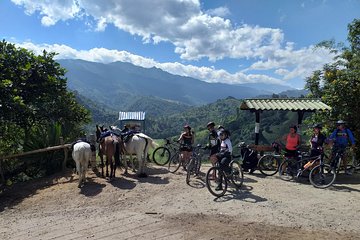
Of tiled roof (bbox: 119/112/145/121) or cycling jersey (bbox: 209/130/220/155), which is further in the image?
tiled roof (bbox: 119/112/145/121)

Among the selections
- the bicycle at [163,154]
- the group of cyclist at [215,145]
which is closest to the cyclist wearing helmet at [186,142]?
the group of cyclist at [215,145]

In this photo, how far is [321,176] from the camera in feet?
31.4

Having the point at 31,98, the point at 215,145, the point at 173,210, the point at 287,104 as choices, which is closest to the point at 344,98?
the point at 287,104

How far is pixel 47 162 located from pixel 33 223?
5.10 m

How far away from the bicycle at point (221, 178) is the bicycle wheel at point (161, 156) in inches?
159

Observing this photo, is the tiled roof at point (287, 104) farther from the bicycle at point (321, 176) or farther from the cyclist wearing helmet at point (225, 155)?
the cyclist wearing helmet at point (225, 155)

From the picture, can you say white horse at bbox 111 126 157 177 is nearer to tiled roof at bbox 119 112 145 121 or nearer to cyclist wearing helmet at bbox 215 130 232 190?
cyclist wearing helmet at bbox 215 130 232 190

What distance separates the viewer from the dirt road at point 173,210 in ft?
19.7

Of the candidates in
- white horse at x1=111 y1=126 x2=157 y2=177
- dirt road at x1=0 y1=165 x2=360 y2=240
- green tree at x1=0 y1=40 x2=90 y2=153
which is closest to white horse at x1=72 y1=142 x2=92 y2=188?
dirt road at x1=0 y1=165 x2=360 y2=240

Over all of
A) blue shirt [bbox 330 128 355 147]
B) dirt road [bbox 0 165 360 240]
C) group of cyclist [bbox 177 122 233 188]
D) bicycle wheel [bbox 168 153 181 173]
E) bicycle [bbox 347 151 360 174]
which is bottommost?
dirt road [bbox 0 165 360 240]

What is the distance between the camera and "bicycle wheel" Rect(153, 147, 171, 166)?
42.5 ft

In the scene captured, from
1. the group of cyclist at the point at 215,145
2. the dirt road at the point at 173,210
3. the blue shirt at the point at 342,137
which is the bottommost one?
the dirt road at the point at 173,210

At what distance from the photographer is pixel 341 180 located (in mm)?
10570

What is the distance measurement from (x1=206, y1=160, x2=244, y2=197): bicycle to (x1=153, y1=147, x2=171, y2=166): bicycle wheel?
13.2 feet
